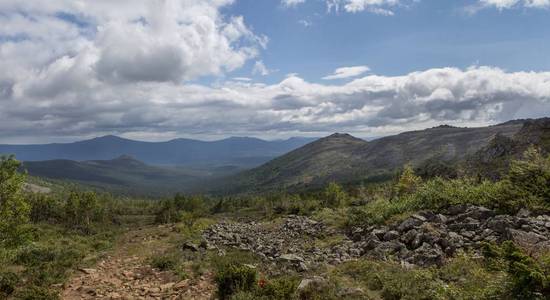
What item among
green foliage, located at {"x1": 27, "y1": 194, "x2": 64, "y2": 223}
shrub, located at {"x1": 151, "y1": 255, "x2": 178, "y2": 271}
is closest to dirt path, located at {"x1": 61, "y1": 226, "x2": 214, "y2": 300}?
shrub, located at {"x1": 151, "y1": 255, "x2": 178, "y2": 271}

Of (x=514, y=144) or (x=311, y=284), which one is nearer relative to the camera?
(x=311, y=284)

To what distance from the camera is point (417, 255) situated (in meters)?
17.2

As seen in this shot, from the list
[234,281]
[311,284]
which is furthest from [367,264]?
[234,281]

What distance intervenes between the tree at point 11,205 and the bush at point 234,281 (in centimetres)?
1918

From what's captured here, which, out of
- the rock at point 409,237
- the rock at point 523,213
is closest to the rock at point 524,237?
the rock at point 523,213

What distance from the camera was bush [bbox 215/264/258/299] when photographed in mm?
14017

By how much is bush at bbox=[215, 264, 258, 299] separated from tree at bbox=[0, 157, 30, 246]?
755 inches

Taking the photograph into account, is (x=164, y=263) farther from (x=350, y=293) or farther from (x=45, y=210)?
(x=45, y=210)

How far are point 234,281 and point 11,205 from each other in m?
20.5

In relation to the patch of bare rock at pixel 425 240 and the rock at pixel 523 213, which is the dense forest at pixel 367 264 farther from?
the patch of bare rock at pixel 425 240

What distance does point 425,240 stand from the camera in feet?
64.0

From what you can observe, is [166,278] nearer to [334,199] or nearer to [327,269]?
[327,269]

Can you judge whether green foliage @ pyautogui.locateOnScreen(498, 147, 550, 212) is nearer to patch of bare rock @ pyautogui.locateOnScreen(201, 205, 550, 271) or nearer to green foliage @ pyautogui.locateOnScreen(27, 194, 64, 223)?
patch of bare rock @ pyautogui.locateOnScreen(201, 205, 550, 271)

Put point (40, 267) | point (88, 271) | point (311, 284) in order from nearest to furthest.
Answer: point (311, 284) < point (40, 267) < point (88, 271)
